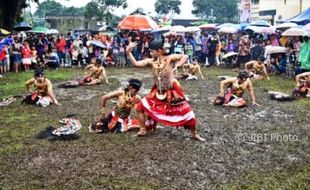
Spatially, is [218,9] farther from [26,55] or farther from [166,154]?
[166,154]

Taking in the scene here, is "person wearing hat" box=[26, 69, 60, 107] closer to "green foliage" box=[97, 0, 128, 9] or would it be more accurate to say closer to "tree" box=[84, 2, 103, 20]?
"green foliage" box=[97, 0, 128, 9]

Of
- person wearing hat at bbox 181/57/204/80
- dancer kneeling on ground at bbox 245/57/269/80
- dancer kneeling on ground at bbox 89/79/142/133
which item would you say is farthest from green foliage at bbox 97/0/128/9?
dancer kneeling on ground at bbox 89/79/142/133

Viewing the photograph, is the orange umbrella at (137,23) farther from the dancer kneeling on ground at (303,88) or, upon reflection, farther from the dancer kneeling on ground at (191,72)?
the dancer kneeling on ground at (303,88)

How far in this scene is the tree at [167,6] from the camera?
59.8 metres

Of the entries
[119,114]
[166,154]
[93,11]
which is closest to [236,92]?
[119,114]

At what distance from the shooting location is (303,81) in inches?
515

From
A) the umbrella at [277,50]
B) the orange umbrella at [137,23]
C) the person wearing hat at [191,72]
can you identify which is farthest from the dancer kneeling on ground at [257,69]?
the orange umbrella at [137,23]

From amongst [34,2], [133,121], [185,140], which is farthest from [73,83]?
[34,2]

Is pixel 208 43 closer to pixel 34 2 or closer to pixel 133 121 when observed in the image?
pixel 34 2

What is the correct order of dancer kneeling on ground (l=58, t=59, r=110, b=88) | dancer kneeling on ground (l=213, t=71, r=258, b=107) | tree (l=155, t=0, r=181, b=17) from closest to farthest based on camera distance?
dancer kneeling on ground (l=213, t=71, r=258, b=107) → dancer kneeling on ground (l=58, t=59, r=110, b=88) → tree (l=155, t=0, r=181, b=17)

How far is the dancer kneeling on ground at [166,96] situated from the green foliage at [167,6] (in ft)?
172

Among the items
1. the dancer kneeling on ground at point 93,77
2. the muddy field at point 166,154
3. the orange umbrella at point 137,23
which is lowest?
the muddy field at point 166,154

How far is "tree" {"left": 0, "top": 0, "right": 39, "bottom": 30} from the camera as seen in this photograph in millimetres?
22798

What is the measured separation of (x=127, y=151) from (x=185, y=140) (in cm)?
121
